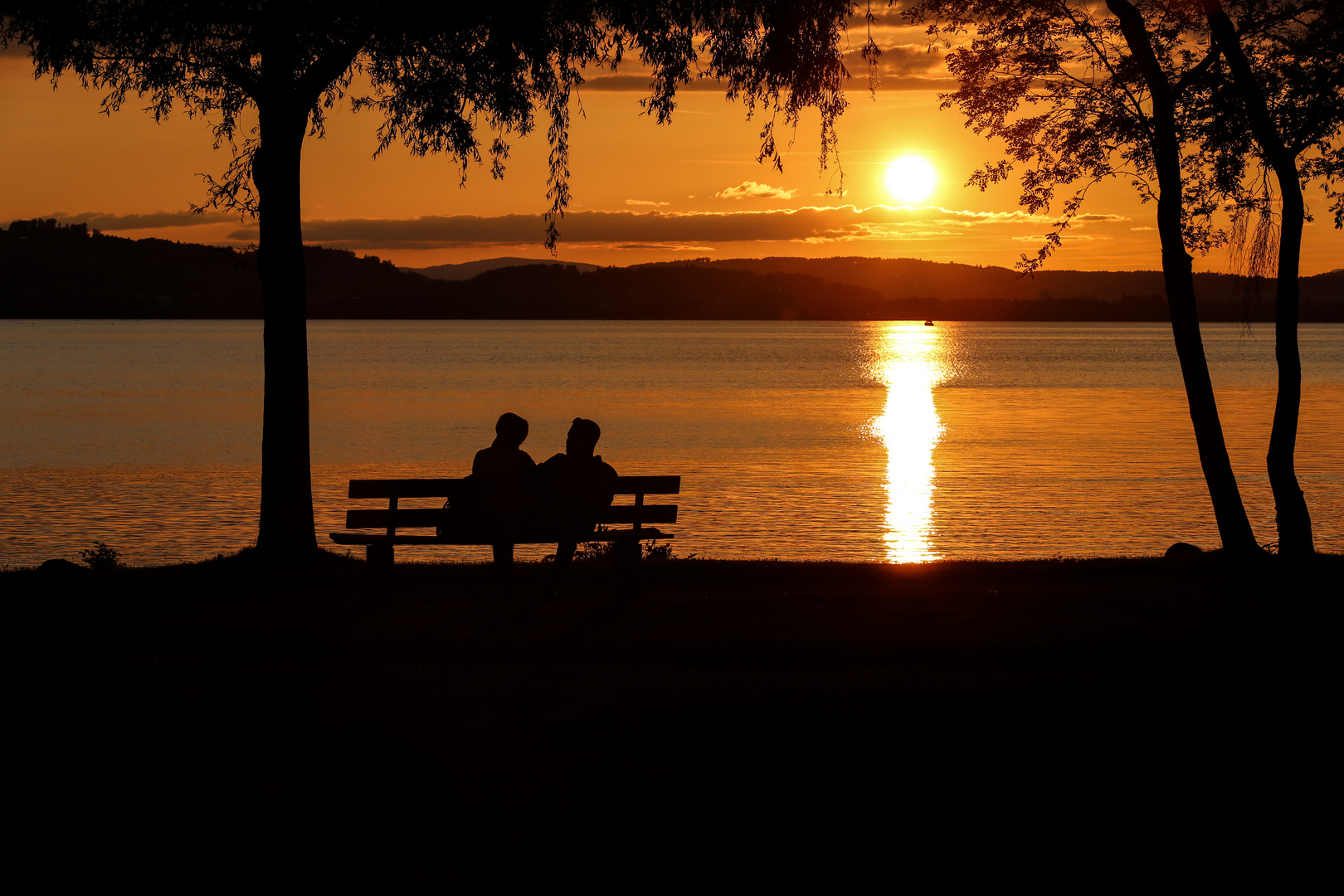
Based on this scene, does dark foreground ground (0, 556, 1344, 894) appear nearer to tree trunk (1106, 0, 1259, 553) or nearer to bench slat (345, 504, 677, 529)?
bench slat (345, 504, 677, 529)

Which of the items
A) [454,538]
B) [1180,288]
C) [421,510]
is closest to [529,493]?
[454,538]

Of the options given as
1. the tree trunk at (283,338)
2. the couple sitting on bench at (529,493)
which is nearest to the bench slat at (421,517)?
the couple sitting on bench at (529,493)

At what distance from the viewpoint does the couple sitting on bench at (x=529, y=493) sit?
9383mm

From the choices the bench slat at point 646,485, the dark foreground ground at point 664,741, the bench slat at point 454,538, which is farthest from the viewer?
the bench slat at point 646,485

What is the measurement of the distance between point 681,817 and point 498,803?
2.59 ft

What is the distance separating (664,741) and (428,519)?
12.6 feet

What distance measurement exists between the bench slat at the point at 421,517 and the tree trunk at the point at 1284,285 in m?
7.24

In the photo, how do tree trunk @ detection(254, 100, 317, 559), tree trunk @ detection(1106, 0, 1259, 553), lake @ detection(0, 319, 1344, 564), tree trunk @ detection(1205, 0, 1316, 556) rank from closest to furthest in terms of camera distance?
1. tree trunk @ detection(254, 100, 317, 559)
2. tree trunk @ detection(1205, 0, 1316, 556)
3. tree trunk @ detection(1106, 0, 1259, 553)
4. lake @ detection(0, 319, 1344, 564)

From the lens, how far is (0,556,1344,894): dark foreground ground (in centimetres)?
467

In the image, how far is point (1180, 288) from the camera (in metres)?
14.1

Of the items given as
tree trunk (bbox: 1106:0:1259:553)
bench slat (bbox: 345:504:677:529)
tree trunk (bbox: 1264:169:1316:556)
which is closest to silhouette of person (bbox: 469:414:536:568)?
bench slat (bbox: 345:504:677:529)

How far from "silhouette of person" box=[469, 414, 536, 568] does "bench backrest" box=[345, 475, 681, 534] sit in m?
0.19

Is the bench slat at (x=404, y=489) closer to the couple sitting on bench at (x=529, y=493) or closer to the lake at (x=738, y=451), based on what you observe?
the couple sitting on bench at (x=529, y=493)

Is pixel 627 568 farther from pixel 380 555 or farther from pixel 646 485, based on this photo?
pixel 380 555
